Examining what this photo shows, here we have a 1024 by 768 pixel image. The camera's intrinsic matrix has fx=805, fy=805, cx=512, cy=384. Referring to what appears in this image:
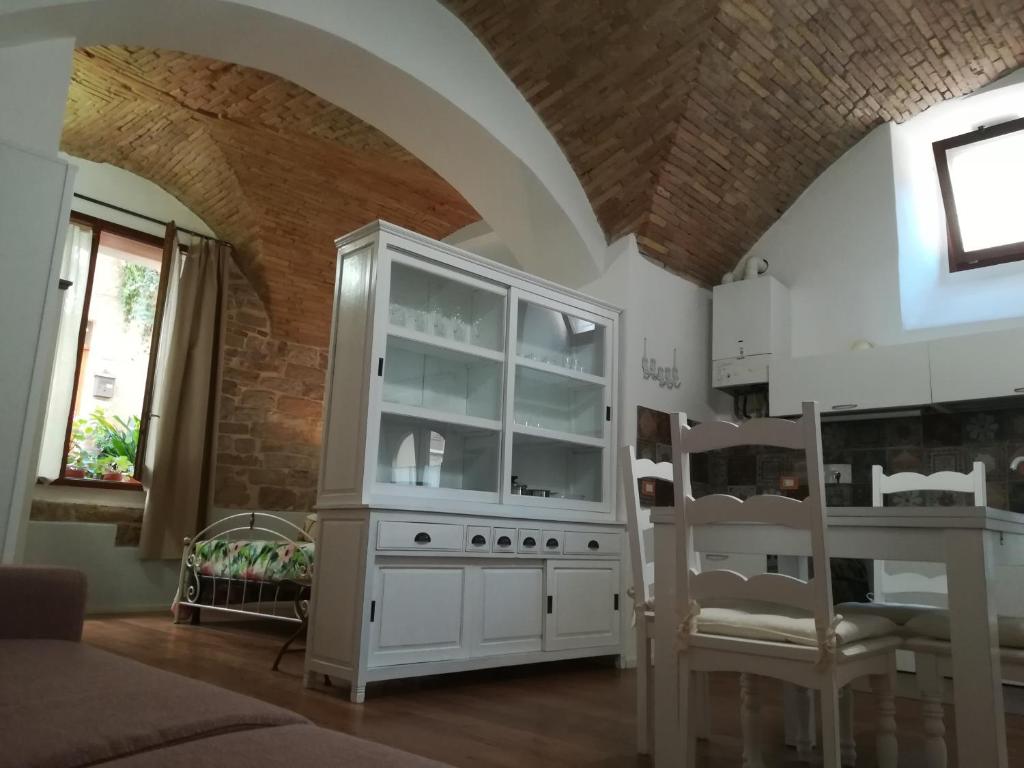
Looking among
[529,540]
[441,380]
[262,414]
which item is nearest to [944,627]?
[529,540]

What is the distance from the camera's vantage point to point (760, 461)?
18.7 feet

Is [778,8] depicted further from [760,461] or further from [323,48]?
[760,461]

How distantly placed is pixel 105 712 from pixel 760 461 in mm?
5123

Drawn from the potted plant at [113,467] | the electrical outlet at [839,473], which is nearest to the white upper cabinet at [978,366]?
the electrical outlet at [839,473]

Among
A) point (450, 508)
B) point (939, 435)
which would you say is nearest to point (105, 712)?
point (450, 508)

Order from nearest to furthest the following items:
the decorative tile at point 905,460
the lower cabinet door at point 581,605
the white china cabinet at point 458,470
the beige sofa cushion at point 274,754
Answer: the beige sofa cushion at point 274,754, the white china cabinet at point 458,470, the lower cabinet door at point 581,605, the decorative tile at point 905,460

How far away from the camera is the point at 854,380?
16.7 ft

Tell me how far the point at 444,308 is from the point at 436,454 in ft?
2.63

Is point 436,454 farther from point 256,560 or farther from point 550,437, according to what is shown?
point 256,560

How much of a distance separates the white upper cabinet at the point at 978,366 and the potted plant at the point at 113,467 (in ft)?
19.5

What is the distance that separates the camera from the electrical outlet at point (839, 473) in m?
5.30

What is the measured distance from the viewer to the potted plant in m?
6.44

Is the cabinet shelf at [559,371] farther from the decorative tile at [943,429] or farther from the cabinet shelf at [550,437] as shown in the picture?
the decorative tile at [943,429]

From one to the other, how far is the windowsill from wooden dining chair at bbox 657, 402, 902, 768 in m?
5.42
